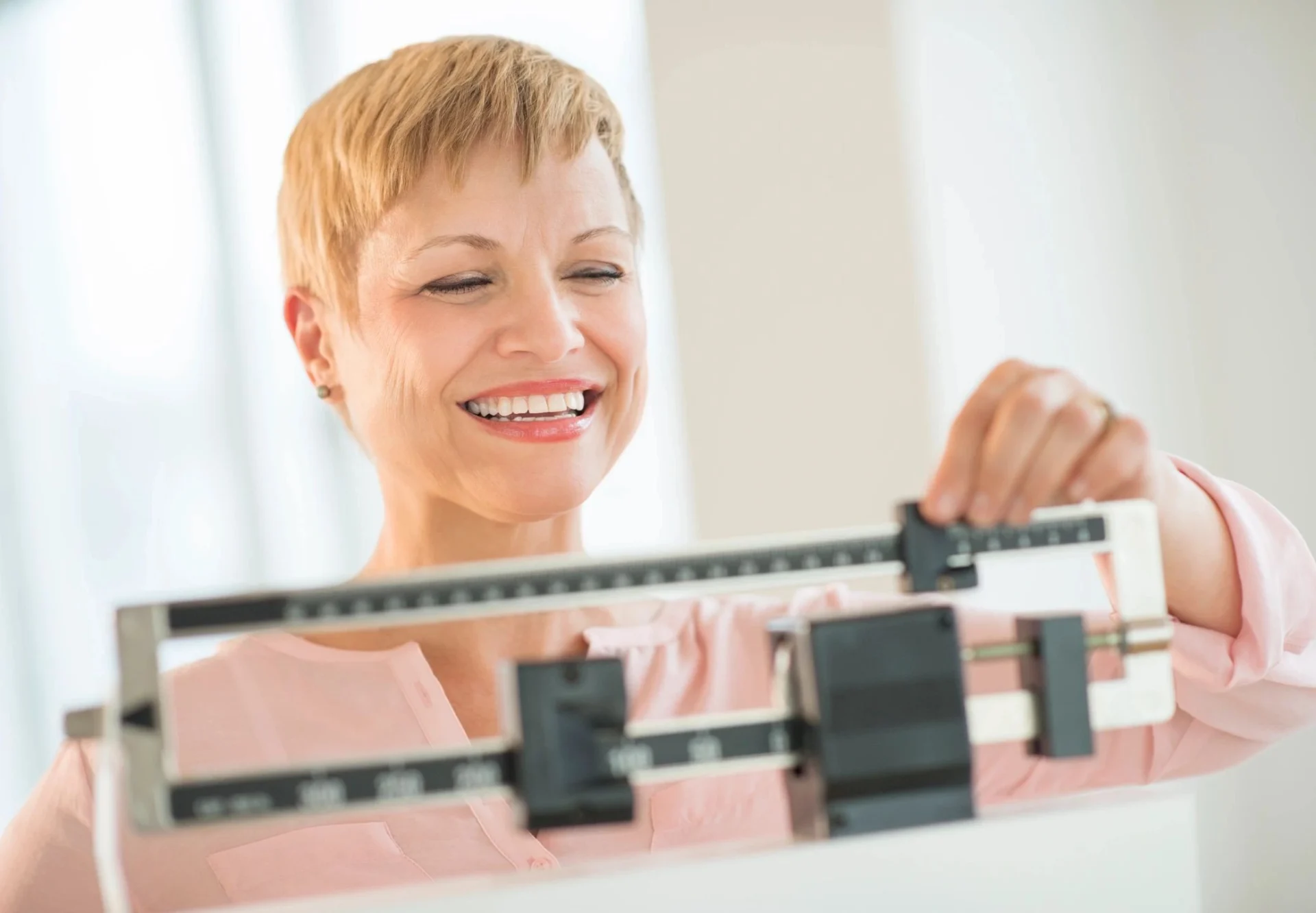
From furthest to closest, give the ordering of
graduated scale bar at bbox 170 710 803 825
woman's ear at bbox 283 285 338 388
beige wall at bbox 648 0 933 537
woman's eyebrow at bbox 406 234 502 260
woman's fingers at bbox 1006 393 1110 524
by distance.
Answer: beige wall at bbox 648 0 933 537, woman's ear at bbox 283 285 338 388, woman's eyebrow at bbox 406 234 502 260, woman's fingers at bbox 1006 393 1110 524, graduated scale bar at bbox 170 710 803 825

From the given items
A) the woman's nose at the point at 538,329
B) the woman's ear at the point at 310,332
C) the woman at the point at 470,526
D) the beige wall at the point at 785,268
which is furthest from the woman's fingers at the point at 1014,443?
the beige wall at the point at 785,268

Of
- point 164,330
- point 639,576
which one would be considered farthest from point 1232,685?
point 164,330

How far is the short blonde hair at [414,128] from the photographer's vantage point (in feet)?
3.55

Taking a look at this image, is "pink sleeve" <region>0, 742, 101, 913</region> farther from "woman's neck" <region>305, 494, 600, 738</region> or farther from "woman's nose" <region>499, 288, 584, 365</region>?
"woman's nose" <region>499, 288, 584, 365</region>

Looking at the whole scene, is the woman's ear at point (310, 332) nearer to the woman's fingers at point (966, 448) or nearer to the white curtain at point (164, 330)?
the woman's fingers at point (966, 448)

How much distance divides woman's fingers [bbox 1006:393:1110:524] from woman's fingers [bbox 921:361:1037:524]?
31 millimetres

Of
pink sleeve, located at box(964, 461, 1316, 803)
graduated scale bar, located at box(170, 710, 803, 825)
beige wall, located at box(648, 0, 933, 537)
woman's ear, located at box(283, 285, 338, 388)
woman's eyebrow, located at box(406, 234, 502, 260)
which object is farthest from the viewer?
beige wall, located at box(648, 0, 933, 537)

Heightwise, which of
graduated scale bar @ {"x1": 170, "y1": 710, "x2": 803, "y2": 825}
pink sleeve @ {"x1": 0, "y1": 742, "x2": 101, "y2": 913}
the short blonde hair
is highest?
the short blonde hair

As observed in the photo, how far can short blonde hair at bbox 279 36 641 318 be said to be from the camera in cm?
108

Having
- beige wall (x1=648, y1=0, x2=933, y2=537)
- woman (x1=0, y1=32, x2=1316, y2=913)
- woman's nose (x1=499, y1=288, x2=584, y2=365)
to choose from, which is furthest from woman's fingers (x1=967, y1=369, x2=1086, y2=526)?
beige wall (x1=648, y1=0, x2=933, y2=537)

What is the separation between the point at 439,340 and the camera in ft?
3.60

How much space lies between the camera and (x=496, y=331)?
110 cm

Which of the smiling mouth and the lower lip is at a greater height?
the smiling mouth

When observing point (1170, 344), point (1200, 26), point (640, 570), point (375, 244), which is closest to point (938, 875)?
point (640, 570)
